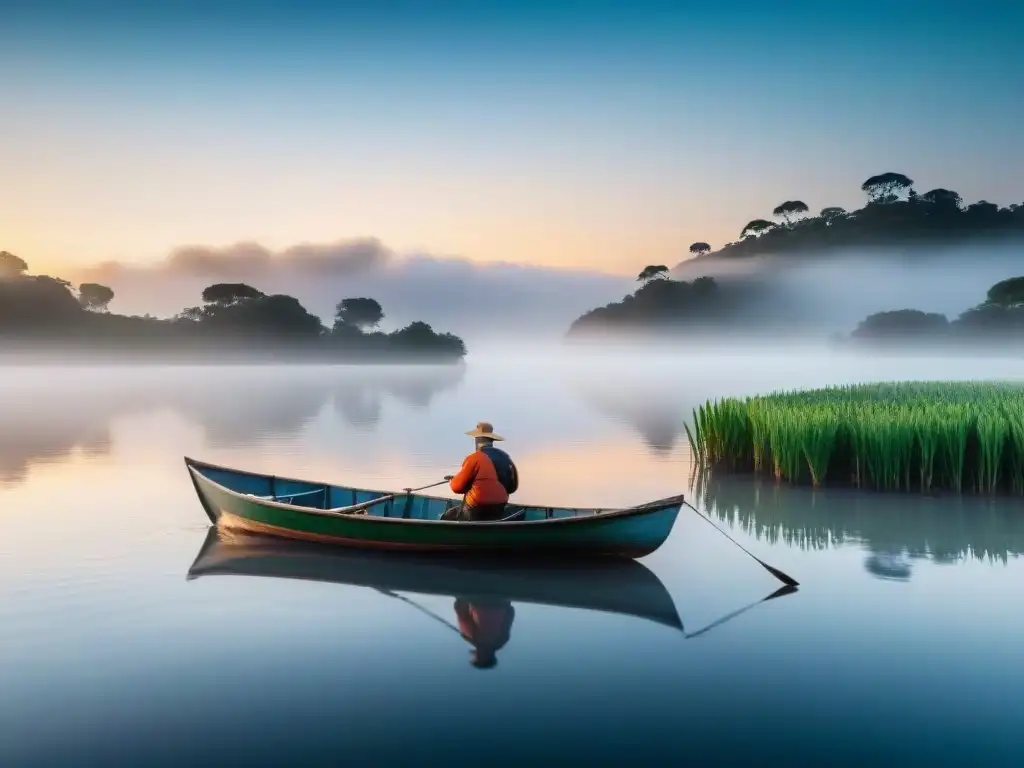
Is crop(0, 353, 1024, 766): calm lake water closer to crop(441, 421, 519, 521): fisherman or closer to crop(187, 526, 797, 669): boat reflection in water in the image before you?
crop(187, 526, 797, 669): boat reflection in water

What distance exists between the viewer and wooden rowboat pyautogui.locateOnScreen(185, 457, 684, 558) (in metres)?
11.2

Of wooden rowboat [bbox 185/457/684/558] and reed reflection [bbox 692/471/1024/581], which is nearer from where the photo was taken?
wooden rowboat [bbox 185/457/684/558]

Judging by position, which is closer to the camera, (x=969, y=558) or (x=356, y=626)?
(x=356, y=626)

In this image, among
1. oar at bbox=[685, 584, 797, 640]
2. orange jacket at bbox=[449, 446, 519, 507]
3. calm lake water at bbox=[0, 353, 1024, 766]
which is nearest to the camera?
calm lake water at bbox=[0, 353, 1024, 766]

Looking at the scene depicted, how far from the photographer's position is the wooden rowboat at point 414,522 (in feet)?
36.8

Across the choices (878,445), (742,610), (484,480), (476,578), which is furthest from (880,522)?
(476,578)

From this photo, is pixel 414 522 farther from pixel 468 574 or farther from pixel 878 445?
pixel 878 445

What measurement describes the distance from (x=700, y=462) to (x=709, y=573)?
10907 millimetres

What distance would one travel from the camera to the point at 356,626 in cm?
953

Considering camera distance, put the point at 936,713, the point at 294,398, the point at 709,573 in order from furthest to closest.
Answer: the point at 294,398
the point at 709,573
the point at 936,713

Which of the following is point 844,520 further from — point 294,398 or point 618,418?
point 294,398

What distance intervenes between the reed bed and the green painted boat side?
7783mm

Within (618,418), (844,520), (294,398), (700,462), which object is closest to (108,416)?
(294,398)

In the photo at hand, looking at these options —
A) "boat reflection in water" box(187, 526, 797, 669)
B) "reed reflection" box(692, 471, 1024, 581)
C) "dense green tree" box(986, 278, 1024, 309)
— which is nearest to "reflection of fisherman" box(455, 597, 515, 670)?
"boat reflection in water" box(187, 526, 797, 669)
